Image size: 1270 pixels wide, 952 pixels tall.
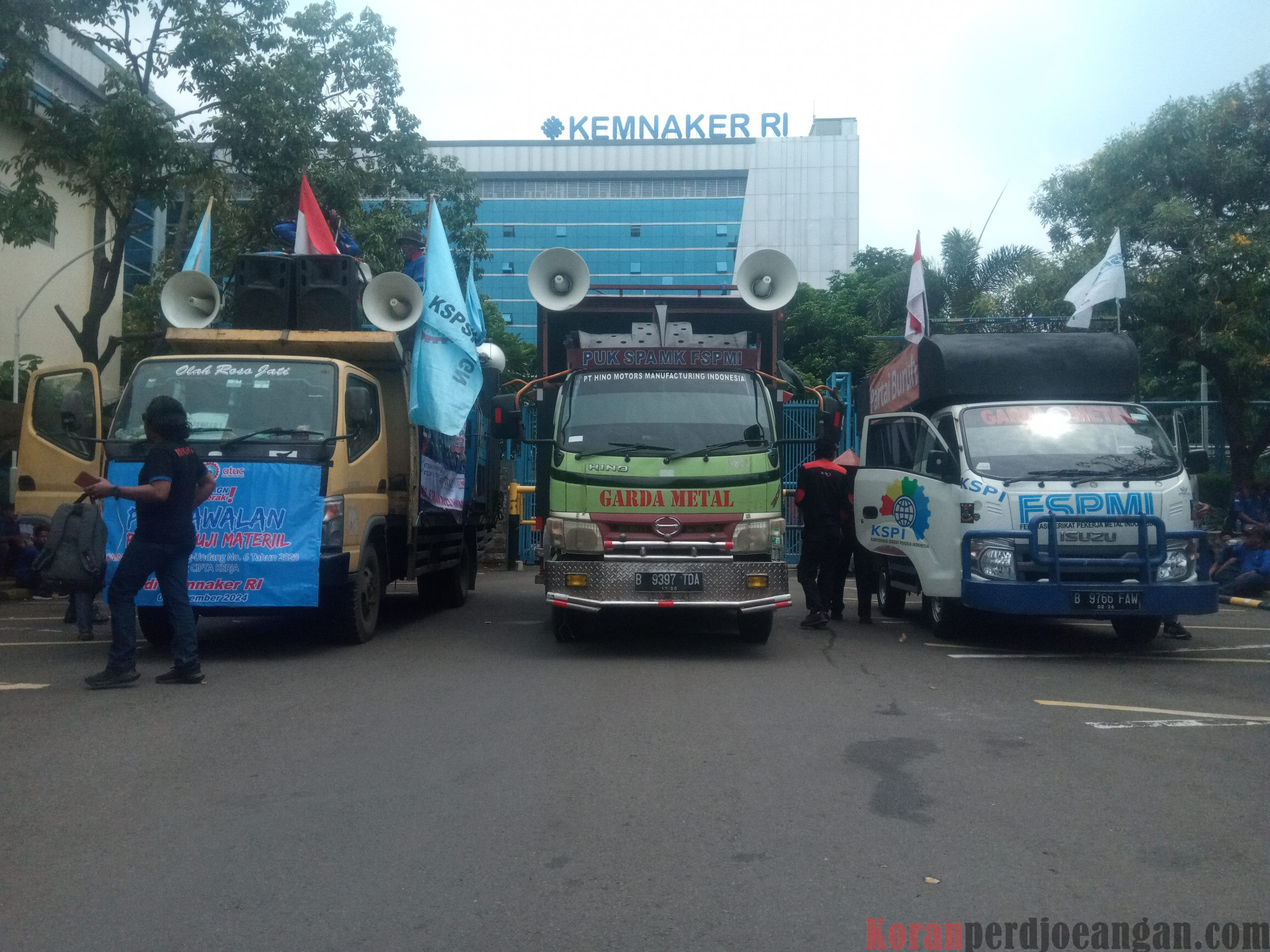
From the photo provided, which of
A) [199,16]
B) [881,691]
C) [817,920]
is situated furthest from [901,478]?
[199,16]

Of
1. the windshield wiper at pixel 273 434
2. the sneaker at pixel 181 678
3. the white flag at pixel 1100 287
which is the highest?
the white flag at pixel 1100 287

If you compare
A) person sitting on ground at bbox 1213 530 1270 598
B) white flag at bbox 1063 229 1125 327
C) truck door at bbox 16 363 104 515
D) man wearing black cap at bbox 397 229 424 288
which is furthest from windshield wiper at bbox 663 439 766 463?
person sitting on ground at bbox 1213 530 1270 598

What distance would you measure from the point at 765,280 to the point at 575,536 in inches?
129

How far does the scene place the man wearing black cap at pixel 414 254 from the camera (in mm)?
12484

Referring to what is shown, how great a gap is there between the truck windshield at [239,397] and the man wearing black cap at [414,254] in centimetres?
271

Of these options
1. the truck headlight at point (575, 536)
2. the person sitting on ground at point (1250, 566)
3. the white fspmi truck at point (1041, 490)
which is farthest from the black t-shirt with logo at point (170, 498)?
the person sitting on ground at point (1250, 566)

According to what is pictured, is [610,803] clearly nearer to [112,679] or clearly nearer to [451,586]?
[112,679]

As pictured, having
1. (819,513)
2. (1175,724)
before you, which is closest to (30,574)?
(819,513)

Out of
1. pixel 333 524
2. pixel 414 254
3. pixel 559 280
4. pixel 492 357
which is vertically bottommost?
pixel 333 524

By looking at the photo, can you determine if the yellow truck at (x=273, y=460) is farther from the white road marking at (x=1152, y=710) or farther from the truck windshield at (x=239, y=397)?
the white road marking at (x=1152, y=710)

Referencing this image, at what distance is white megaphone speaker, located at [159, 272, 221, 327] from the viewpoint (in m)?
10.4

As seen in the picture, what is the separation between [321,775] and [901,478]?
24.1 ft

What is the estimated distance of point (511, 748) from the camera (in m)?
6.00

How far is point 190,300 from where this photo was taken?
10.5 meters
